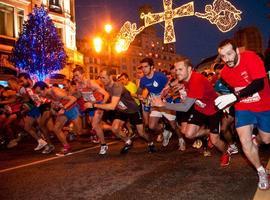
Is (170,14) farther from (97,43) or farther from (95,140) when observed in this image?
(95,140)

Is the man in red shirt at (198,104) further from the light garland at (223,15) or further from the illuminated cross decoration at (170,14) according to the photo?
the illuminated cross decoration at (170,14)

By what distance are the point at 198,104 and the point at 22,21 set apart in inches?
1110

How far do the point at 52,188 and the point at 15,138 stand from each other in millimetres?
7566

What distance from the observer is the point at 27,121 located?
32.0 ft

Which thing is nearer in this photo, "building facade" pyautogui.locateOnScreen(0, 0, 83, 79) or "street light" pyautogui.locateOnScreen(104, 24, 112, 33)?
"street light" pyautogui.locateOnScreen(104, 24, 112, 33)

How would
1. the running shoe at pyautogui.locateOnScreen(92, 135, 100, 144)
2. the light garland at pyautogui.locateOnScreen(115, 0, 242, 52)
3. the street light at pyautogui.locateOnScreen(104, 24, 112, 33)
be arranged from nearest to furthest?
the running shoe at pyautogui.locateOnScreen(92, 135, 100, 144) → the light garland at pyautogui.locateOnScreen(115, 0, 242, 52) → the street light at pyautogui.locateOnScreen(104, 24, 112, 33)

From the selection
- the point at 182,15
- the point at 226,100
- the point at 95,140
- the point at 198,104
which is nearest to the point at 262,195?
the point at 226,100

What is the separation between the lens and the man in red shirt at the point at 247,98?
441 cm

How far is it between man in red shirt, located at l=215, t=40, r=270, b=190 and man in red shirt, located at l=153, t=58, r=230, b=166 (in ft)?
3.86

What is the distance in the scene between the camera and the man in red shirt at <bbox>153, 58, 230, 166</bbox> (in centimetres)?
584

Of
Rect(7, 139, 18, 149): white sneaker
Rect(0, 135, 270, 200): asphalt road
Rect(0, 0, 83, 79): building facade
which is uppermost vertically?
Rect(0, 0, 83, 79): building facade

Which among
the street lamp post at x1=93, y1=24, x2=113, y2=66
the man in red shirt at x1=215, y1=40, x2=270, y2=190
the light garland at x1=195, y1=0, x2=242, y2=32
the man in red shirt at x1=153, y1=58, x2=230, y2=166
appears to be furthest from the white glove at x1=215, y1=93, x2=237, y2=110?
the street lamp post at x1=93, y1=24, x2=113, y2=66

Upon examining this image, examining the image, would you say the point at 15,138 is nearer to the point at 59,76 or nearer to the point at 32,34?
the point at 32,34

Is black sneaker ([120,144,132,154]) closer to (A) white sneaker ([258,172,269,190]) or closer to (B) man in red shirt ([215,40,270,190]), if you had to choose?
(B) man in red shirt ([215,40,270,190])
